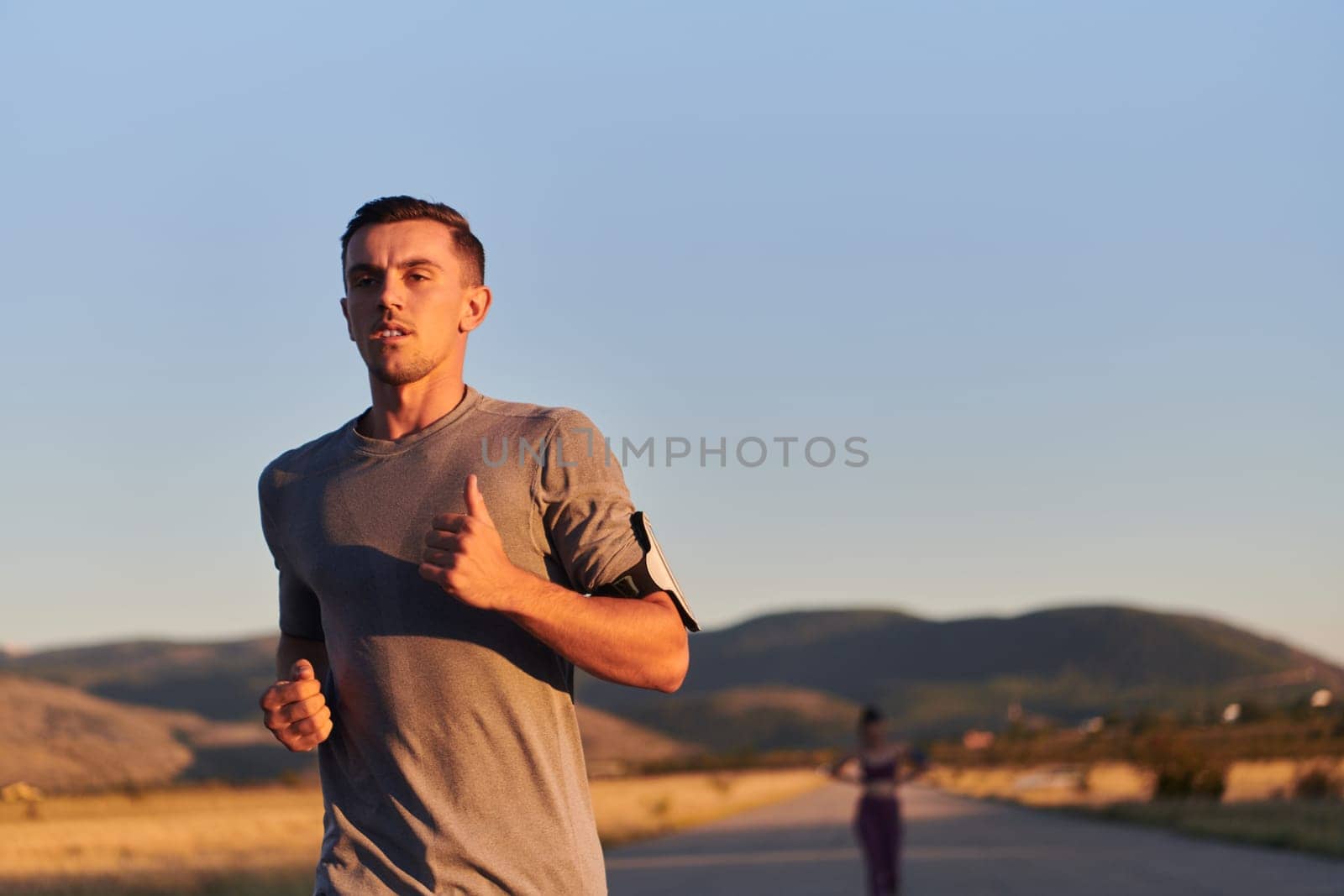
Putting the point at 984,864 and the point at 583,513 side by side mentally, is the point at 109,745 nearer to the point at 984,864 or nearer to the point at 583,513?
the point at 984,864

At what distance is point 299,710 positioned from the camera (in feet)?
11.6

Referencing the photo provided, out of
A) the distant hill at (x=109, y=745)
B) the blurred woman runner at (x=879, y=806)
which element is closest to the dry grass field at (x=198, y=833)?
the blurred woman runner at (x=879, y=806)

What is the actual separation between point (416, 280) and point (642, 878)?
1861cm

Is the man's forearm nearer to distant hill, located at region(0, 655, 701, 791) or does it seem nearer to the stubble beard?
the stubble beard

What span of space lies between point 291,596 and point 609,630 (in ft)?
3.03

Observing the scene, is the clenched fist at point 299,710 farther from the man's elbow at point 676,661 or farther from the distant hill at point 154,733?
the distant hill at point 154,733

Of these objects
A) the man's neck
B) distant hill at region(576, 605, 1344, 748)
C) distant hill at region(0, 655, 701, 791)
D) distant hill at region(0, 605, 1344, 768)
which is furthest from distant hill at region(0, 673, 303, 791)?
the man's neck

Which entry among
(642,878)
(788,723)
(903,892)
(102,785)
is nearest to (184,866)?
(642,878)

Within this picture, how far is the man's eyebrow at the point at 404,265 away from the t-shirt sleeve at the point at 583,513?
0.45m

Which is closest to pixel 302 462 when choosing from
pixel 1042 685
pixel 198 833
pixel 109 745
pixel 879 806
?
pixel 879 806

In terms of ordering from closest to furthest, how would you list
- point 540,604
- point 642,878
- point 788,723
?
point 540,604 < point 642,878 < point 788,723

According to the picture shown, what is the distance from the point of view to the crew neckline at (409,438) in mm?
3707

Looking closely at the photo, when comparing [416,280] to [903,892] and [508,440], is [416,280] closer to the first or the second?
[508,440]

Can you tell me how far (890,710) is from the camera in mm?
185625
